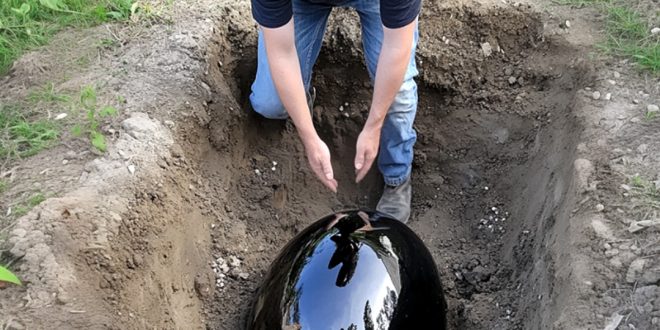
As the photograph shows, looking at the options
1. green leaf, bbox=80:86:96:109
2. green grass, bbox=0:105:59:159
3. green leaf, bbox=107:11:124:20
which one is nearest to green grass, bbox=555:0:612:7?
green leaf, bbox=107:11:124:20

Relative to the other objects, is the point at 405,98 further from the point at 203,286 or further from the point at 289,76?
the point at 203,286

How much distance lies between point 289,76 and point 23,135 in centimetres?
134

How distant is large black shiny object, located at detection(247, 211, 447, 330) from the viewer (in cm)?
279

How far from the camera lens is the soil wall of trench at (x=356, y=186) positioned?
3166 millimetres

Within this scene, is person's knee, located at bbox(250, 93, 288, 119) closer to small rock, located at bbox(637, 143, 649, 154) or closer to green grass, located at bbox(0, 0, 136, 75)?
green grass, located at bbox(0, 0, 136, 75)

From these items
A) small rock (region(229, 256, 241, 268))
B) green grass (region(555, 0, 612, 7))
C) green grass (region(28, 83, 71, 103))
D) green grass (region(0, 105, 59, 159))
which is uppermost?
green grass (region(555, 0, 612, 7))

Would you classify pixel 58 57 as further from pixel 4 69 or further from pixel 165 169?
pixel 165 169

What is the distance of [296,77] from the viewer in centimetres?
338

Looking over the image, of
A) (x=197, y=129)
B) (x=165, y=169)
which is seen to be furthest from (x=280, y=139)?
(x=165, y=169)

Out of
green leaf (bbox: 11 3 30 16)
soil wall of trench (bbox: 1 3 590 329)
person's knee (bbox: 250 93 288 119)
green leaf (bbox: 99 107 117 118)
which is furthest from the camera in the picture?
green leaf (bbox: 11 3 30 16)

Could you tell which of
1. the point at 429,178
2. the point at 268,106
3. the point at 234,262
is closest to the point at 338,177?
the point at 429,178

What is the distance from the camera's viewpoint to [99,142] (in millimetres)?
3447

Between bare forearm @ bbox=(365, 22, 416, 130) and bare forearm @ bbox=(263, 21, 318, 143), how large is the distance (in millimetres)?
296

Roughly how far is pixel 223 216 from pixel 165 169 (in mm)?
495
